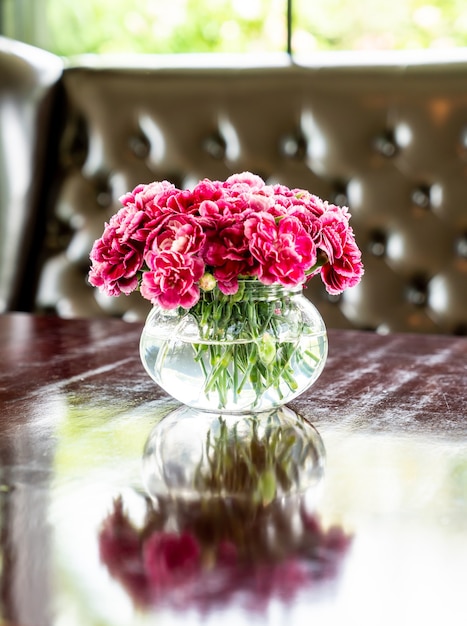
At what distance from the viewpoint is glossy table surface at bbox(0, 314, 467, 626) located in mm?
385

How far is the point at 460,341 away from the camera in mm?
1159

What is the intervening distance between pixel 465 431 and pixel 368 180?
1.00 m

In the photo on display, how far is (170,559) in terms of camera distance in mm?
432

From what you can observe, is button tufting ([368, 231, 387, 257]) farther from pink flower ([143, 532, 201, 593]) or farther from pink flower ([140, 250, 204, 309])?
pink flower ([143, 532, 201, 593])

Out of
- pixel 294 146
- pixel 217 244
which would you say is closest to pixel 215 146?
pixel 294 146

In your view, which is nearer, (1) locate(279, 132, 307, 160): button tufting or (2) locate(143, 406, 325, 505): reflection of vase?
(2) locate(143, 406, 325, 505): reflection of vase

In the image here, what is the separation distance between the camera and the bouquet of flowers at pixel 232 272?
2.05 feet

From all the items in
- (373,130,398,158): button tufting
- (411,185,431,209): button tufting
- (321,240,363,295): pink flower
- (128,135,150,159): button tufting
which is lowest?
(321,240,363,295): pink flower

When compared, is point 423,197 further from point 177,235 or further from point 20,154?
point 177,235

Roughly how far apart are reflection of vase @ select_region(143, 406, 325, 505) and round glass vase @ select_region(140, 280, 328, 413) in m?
0.02

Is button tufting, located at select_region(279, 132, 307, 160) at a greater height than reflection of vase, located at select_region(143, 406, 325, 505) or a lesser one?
greater

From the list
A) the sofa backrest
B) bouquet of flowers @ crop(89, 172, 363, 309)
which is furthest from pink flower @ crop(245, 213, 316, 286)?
the sofa backrest

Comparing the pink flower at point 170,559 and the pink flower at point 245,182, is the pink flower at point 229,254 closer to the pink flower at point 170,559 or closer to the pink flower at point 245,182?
the pink flower at point 245,182

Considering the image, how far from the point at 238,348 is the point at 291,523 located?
0.66 ft
